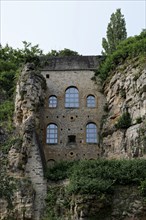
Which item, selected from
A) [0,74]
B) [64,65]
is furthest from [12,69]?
[64,65]

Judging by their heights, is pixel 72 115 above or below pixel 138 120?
above

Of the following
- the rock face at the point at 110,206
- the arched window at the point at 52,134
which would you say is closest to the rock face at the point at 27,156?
the arched window at the point at 52,134

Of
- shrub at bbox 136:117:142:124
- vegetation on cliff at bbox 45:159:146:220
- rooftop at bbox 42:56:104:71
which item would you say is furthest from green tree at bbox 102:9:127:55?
vegetation on cliff at bbox 45:159:146:220

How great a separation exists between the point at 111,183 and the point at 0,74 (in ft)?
59.9

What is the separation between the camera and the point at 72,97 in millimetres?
32906

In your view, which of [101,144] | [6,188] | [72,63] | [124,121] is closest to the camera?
[6,188]

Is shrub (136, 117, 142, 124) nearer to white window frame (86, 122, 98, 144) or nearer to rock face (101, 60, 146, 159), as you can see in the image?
rock face (101, 60, 146, 159)

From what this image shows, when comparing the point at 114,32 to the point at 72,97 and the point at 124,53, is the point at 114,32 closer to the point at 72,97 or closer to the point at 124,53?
the point at 124,53

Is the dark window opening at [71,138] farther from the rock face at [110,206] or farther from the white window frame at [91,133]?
the rock face at [110,206]

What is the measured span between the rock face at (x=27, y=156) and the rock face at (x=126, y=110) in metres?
5.33

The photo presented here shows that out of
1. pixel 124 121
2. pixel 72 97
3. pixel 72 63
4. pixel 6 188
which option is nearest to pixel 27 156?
pixel 6 188

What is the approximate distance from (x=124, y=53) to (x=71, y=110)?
6.14 m

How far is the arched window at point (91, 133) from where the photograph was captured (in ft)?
102

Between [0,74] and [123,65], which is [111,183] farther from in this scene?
[0,74]
